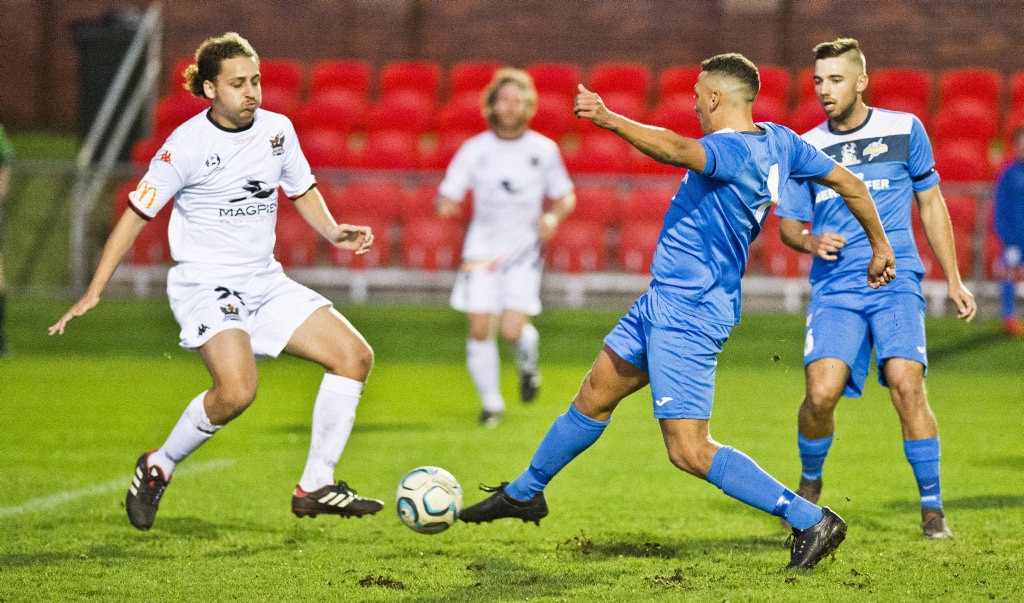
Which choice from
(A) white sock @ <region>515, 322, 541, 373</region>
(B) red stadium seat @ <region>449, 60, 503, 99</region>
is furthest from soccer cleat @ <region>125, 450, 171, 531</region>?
(B) red stadium seat @ <region>449, 60, 503, 99</region>

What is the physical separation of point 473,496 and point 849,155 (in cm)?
247

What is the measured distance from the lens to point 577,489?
21.6 feet

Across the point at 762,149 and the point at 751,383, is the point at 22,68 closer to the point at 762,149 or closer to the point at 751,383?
the point at 751,383

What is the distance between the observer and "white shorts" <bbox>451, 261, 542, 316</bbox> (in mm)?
8930

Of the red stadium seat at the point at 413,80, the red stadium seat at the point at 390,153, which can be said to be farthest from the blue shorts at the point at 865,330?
the red stadium seat at the point at 413,80

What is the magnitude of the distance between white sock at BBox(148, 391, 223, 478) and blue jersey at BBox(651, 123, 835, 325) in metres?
2.05

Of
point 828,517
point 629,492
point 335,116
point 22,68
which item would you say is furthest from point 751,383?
point 22,68

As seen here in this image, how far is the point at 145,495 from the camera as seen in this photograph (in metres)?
5.51

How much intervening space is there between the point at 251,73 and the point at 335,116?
430 inches

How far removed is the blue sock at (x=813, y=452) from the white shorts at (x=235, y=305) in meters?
2.26

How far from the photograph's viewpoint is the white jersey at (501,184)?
29.7ft

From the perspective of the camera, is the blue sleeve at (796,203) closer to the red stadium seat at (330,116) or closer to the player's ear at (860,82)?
the player's ear at (860,82)

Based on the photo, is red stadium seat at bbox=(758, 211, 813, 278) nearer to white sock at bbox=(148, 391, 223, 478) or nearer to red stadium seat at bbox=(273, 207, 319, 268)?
red stadium seat at bbox=(273, 207, 319, 268)

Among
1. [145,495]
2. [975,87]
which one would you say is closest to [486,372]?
[145,495]
